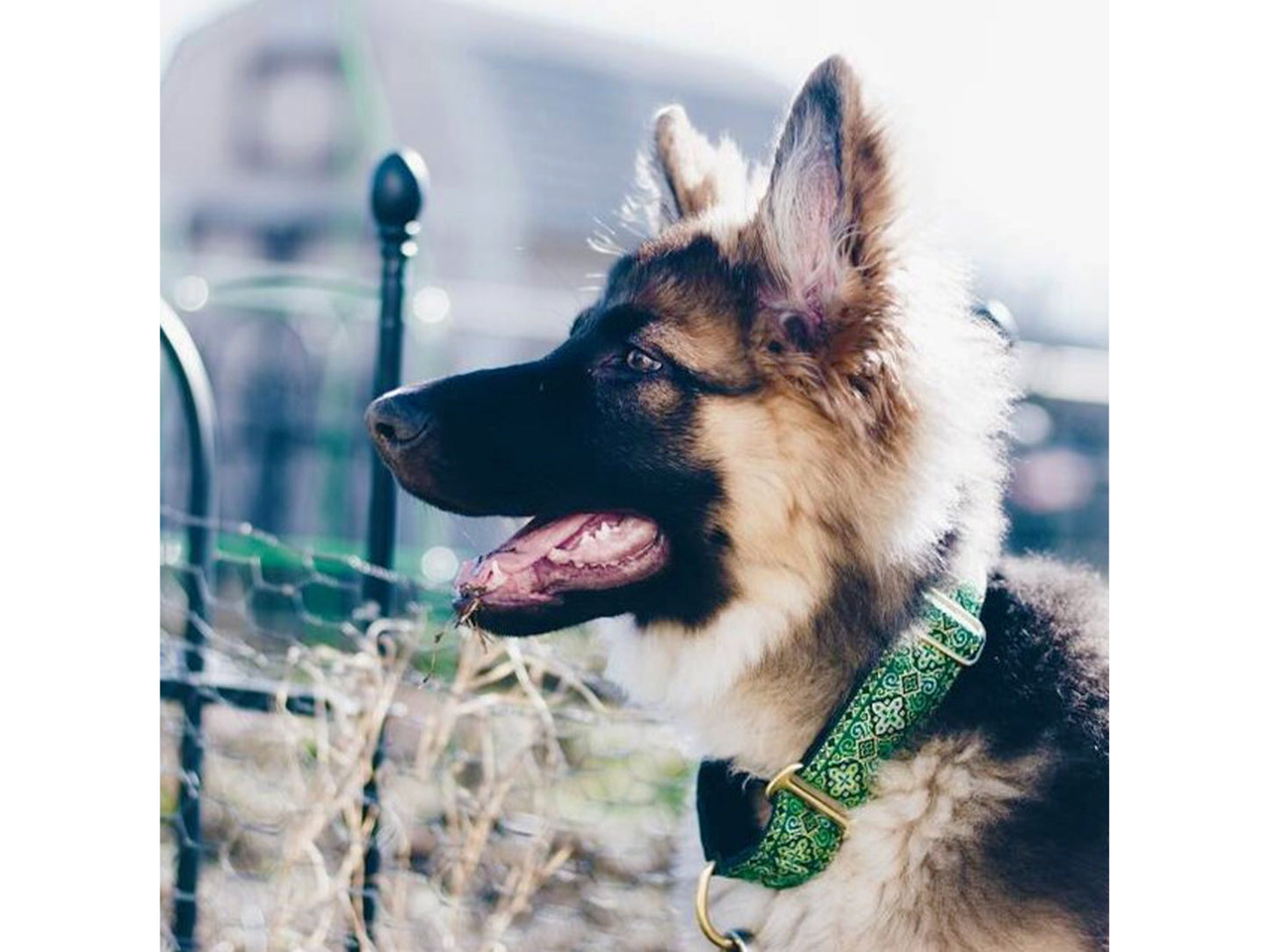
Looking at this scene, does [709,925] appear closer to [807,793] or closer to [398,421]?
[807,793]

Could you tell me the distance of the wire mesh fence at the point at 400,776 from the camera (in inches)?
88.4

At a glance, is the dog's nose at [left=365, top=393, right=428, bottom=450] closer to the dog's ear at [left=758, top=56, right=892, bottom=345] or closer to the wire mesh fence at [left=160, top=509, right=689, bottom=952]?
the dog's ear at [left=758, top=56, right=892, bottom=345]

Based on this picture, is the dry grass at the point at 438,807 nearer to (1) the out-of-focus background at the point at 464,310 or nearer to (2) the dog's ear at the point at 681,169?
(1) the out-of-focus background at the point at 464,310

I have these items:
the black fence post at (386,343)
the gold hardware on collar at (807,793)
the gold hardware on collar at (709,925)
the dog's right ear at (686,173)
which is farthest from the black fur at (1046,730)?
the black fence post at (386,343)

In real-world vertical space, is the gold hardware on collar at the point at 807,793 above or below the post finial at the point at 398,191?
below

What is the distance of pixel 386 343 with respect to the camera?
228 centimetres

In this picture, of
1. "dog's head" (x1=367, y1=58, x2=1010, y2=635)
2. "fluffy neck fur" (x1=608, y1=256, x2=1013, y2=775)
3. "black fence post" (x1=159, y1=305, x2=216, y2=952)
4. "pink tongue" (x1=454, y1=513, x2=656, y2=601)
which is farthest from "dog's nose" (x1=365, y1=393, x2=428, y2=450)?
"black fence post" (x1=159, y1=305, x2=216, y2=952)

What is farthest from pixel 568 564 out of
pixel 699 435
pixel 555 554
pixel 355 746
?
pixel 355 746

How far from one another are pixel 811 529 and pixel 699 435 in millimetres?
167

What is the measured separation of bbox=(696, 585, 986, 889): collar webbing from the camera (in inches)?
62.5

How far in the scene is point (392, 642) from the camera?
89.1 inches

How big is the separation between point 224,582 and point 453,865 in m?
0.63
